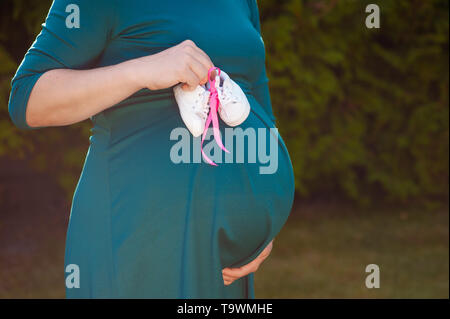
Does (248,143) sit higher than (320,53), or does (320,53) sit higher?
(320,53)

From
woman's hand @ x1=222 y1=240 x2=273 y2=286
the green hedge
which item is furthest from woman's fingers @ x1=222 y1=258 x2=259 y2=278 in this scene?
the green hedge

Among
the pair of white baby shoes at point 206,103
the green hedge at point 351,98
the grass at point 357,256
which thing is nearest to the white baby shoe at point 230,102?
the pair of white baby shoes at point 206,103

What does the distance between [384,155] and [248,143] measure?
15.8 ft

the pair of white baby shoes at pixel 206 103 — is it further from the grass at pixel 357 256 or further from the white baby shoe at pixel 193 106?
the grass at pixel 357 256

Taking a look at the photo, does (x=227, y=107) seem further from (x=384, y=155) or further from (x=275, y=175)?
(x=384, y=155)

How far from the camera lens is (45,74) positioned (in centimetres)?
119

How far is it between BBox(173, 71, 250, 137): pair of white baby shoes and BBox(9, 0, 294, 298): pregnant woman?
0.03 meters

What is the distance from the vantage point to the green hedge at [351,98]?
4.95 metres

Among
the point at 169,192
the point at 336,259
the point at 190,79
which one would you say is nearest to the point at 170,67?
the point at 190,79

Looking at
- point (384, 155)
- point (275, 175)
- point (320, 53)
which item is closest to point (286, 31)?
point (320, 53)

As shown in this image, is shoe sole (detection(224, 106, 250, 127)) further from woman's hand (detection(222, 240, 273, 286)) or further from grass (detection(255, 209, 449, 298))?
grass (detection(255, 209, 449, 298))

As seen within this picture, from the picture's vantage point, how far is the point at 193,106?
4.07 feet

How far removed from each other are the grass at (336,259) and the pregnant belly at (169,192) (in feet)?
9.39

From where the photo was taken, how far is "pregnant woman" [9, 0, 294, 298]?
3.91 ft
